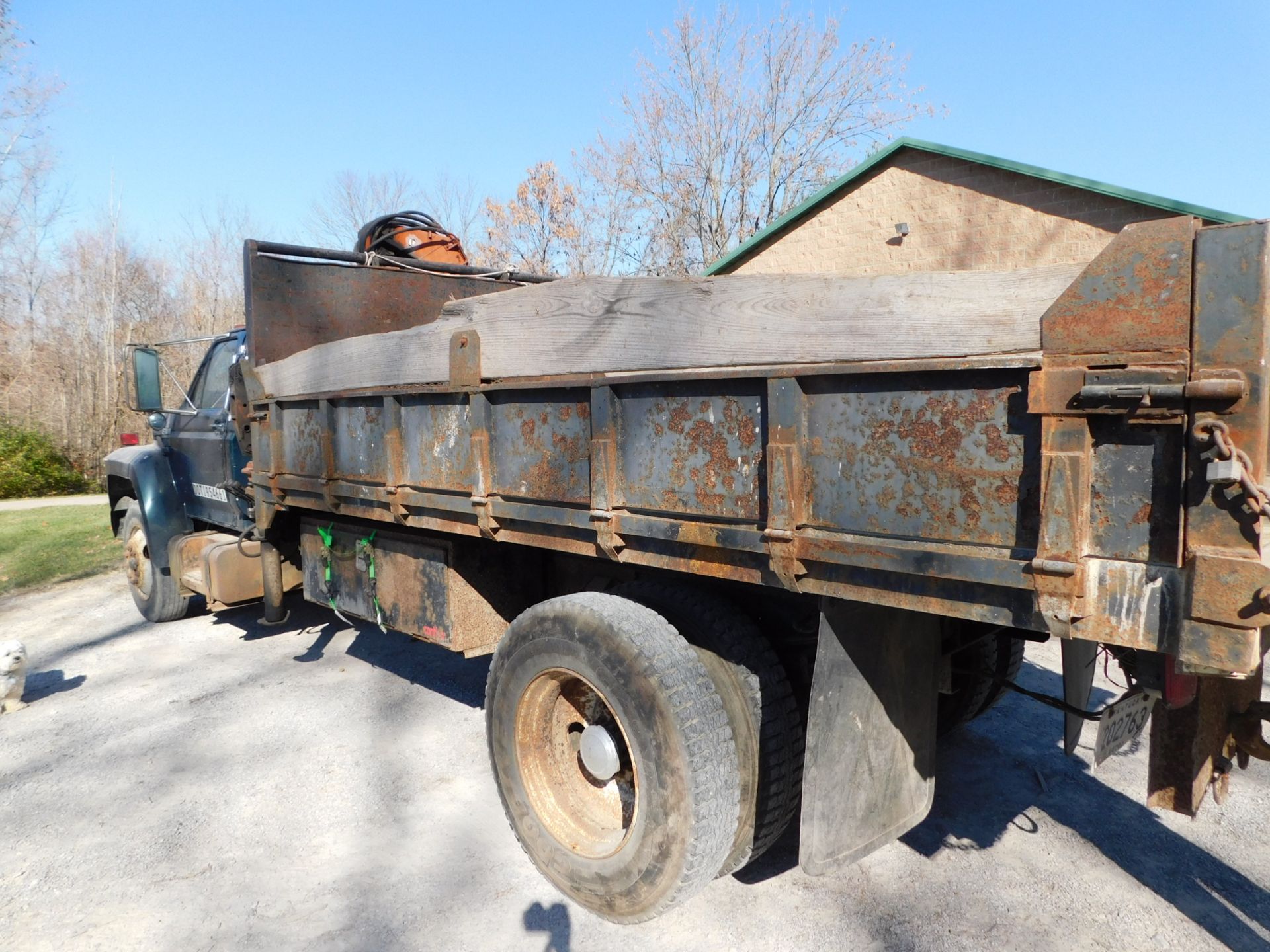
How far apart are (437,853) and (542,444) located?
5.55 feet

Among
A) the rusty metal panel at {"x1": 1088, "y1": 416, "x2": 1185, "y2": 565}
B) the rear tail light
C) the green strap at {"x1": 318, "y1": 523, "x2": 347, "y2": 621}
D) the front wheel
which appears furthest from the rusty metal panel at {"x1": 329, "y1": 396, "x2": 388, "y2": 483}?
the front wheel

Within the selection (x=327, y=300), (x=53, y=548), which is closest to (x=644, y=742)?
(x=327, y=300)

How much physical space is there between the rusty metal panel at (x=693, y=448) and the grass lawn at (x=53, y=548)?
8.42m

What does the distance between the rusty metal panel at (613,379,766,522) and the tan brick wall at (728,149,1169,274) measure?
613 cm

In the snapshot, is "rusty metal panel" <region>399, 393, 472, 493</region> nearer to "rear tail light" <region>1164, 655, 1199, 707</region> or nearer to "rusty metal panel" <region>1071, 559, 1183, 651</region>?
"rusty metal panel" <region>1071, 559, 1183, 651</region>

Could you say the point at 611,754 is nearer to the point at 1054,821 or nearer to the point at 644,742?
the point at 644,742

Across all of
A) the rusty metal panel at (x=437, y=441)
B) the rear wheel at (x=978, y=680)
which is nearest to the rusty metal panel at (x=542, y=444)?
the rusty metal panel at (x=437, y=441)

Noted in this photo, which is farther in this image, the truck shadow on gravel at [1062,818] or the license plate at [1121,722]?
the truck shadow on gravel at [1062,818]

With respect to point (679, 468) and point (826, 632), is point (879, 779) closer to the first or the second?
point (826, 632)

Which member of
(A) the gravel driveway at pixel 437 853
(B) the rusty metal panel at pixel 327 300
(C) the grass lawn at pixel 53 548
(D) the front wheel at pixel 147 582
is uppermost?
(B) the rusty metal panel at pixel 327 300

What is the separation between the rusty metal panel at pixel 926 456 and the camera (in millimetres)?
1673

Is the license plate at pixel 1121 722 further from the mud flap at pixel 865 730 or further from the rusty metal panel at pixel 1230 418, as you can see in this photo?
the rusty metal panel at pixel 1230 418

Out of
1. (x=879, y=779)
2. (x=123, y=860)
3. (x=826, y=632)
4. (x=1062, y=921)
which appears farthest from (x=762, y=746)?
(x=123, y=860)

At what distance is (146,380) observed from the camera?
5445mm
